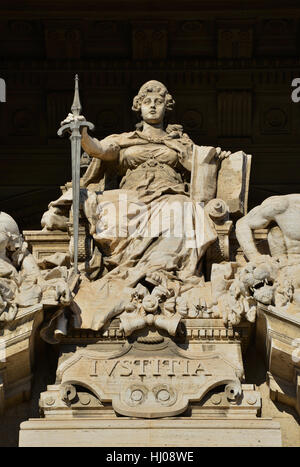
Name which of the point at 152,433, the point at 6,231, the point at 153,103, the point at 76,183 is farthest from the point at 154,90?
the point at 152,433

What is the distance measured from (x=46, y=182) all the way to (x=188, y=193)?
12.0 ft

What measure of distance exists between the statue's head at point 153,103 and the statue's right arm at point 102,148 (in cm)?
45

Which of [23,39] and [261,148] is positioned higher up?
[23,39]

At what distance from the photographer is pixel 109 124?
1986 centimetres

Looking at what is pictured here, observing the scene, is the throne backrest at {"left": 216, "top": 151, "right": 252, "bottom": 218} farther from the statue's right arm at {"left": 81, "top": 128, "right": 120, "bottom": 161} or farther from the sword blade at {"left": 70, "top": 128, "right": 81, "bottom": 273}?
the sword blade at {"left": 70, "top": 128, "right": 81, "bottom": 273}

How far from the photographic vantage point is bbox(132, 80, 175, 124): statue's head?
17.0m

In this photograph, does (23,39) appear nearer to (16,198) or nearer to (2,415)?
(16,198)

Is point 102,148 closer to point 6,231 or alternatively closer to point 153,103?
point 153,103

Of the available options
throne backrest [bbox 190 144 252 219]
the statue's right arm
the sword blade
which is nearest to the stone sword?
the sword blade

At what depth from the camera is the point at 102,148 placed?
54.3 feet

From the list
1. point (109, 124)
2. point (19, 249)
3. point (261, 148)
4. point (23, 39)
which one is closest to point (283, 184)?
point (261, 148)

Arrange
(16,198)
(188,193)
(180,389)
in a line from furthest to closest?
(16,198) < (188,193) < (180,389)

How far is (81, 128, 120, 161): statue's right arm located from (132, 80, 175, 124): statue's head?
0.45 meters

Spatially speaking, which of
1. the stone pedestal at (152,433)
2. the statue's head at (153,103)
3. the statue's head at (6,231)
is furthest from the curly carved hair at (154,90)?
the stone pedestal at (152,433)
